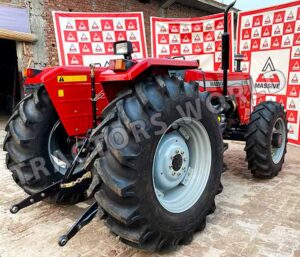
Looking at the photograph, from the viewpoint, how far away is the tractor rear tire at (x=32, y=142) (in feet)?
8.14

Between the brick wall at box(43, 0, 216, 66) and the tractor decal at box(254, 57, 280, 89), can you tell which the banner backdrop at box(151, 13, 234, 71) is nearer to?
the tractor decal at box(254, 57, 280, 89)

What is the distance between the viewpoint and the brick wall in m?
7.34

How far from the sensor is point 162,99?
6.27 feet

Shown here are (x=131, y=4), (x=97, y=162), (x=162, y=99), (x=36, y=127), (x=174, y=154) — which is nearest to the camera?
(x=97, y=162)

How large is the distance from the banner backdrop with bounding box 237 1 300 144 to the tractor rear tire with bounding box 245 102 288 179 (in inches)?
82.9

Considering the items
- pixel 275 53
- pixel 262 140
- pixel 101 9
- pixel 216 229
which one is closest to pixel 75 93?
pixel 216 229

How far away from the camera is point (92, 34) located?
256 inches

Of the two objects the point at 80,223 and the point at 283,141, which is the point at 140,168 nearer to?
the point at 80,223

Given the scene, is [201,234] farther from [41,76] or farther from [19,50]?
[19,50]

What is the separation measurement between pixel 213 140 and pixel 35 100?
1.47 metres

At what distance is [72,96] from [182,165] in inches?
41.8

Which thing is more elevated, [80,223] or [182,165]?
[182,165]

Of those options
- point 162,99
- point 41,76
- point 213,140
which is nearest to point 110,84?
point 162,99

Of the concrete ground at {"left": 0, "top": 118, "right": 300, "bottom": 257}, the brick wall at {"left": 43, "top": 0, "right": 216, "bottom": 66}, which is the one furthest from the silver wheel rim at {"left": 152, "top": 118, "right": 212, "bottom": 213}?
the brick wall at {"left": 43, "top": 0, "right": 216, "bottom": 66}
